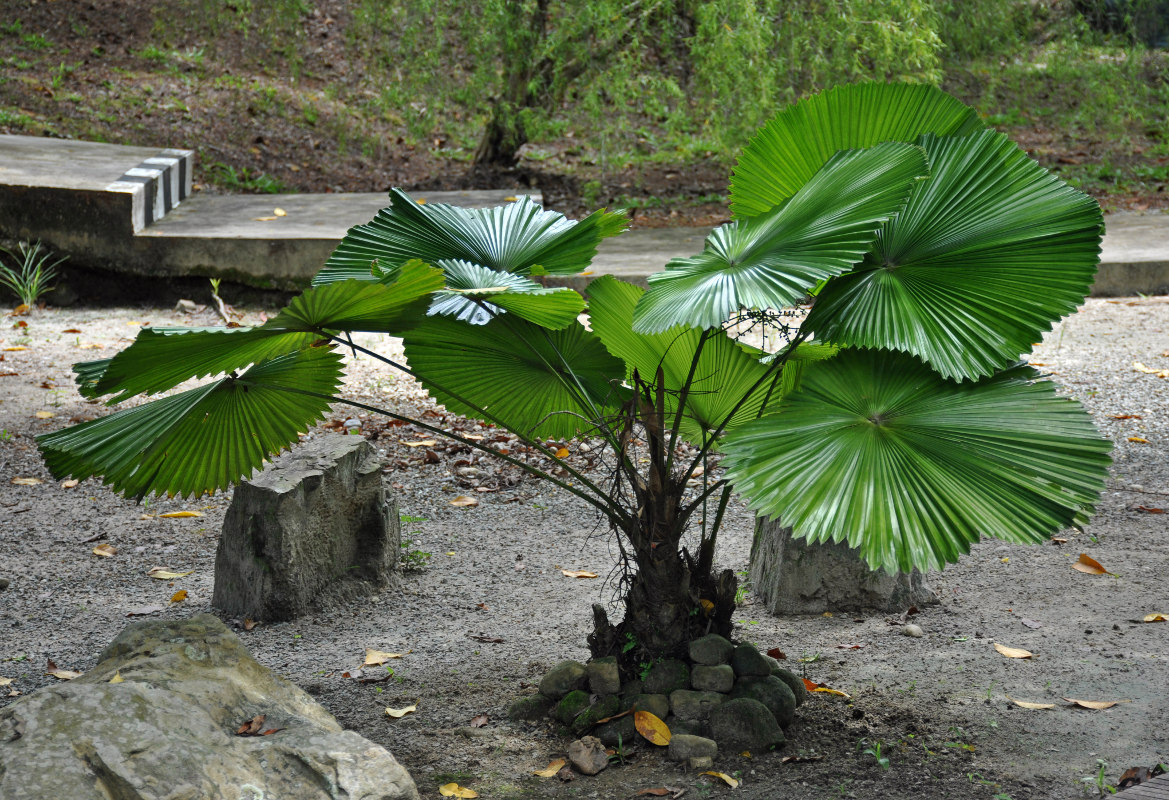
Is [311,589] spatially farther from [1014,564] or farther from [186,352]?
[1014,564]

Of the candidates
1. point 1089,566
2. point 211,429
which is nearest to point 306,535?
point 211,429

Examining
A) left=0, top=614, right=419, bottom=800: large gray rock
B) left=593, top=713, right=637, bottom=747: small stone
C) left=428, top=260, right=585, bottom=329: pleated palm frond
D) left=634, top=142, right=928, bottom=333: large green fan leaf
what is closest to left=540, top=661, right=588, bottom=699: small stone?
left=593, top=713, right=637, bottom=747: small stone

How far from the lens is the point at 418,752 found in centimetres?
239

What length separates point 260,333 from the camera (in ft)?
6.64

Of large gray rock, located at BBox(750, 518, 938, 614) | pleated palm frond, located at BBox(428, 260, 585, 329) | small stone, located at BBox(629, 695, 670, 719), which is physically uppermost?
pleated palm frond, located at BBox(428, 260, 585, 329)

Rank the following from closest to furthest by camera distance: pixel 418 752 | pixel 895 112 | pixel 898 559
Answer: pixel 898 559
pixel 895 112
pixel 418 752

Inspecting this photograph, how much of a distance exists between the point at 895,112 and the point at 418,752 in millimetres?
1725

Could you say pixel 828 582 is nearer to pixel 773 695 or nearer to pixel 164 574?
pixel 773 695

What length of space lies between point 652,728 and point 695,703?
114 mm

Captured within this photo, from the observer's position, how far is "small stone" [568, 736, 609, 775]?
2.29 metres

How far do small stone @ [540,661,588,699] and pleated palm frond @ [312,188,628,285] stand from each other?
0.93 m

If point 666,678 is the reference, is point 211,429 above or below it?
above

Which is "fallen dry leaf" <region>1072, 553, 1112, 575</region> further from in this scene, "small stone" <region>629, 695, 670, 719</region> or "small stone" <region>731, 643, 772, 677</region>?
"small stone" <region>629, 695, 670, 719</region>

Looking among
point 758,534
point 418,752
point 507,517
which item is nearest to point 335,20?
point 507,517
